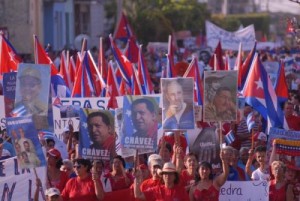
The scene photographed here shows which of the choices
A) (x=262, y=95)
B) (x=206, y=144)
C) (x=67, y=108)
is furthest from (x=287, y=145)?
(x=67, y=108)

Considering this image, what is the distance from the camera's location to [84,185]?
11.6 m

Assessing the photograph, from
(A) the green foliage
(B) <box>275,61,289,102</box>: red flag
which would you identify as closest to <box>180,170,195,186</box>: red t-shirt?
(B) <box>275,61,289,102</box>: red flag

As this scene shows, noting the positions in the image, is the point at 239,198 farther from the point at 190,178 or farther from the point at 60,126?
the point at 60,126

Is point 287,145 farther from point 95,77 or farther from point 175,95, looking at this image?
point 95,77

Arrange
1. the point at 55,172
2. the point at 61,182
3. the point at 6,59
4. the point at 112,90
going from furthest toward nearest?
1. the point at 6,59
2. the point at 112,90
3. the point at 55,172
4. the point at 61,182

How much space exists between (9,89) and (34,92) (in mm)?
1229

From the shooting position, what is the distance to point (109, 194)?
1179 cm

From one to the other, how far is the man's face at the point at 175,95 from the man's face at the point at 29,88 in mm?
1474

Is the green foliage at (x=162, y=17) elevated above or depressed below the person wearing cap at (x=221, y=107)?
above

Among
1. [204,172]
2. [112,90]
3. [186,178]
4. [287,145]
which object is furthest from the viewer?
[112,90]

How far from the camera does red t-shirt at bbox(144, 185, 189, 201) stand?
11281 mm

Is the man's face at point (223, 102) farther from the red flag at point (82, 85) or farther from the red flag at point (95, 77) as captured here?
the red flag at point (95, 77)

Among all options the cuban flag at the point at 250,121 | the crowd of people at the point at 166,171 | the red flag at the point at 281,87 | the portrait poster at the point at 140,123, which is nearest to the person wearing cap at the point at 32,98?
the crowd of people at the point at 166,171

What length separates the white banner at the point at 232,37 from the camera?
1355 inches
